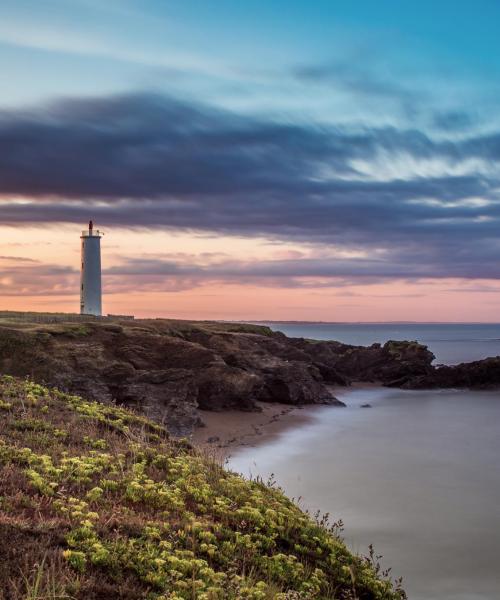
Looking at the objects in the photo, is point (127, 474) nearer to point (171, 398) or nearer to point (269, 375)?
point (171, 398)

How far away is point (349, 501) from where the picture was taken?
74.6 ft

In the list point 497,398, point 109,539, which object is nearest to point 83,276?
point 497,398

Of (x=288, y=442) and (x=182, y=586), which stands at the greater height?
(x=182, y=586)

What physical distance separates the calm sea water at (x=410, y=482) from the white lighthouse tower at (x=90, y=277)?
3688 centimetres

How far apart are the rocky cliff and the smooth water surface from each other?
3.59 m

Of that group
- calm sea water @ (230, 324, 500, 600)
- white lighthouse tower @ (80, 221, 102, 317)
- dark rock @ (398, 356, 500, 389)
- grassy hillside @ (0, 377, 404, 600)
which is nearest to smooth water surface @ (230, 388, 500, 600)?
calm sea water @ (230, 324, 500, 600)

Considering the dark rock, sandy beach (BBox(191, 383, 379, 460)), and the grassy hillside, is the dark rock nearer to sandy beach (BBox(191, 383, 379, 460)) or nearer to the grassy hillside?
sandy beach (BBox(191, 383, 379, 460))

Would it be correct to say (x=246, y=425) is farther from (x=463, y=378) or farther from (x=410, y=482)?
(x=463, y=378)

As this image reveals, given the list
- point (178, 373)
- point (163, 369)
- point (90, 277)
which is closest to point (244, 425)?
point (178, 373)

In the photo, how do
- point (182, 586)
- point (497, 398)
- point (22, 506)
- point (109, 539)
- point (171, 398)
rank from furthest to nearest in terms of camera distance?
1. point (497, 398)
2. point (171, 398)
3. point (22, 506)
4. point (109, 539)
5. point (182, 586)

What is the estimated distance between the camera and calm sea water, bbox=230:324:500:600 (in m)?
17.0

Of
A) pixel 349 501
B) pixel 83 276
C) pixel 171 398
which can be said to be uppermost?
pixel 83 276

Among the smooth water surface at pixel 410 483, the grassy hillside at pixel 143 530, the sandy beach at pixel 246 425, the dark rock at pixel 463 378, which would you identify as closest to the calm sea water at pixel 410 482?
the smooth water surface at pixel 410 483

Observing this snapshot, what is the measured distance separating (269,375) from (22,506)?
3447 centimetres
